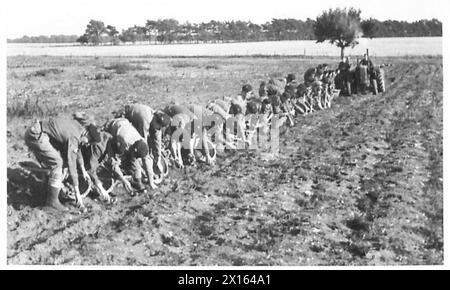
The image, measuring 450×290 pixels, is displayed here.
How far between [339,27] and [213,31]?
189 inches

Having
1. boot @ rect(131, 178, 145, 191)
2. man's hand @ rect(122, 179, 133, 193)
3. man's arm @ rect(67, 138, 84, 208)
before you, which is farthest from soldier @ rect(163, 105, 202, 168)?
man's arm @ rect(67, 138, 84, 208)

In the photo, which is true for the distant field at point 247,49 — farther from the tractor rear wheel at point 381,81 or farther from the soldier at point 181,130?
the soldier at point 181,130

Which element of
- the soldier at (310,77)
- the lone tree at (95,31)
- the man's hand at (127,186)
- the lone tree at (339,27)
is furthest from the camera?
the soldier at (310,77)

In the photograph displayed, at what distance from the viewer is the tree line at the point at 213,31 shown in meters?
13.1

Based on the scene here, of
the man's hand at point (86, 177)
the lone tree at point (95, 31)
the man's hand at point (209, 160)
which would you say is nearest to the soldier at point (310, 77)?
the lone tree at point (95, 31)

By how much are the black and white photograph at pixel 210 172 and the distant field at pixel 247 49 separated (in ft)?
0.73

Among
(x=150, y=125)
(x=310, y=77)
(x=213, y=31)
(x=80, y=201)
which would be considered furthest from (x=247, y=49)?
(x=80, y=201)

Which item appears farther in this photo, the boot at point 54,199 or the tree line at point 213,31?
the tree line at point 213,31

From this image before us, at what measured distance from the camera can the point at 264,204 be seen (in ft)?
32.5

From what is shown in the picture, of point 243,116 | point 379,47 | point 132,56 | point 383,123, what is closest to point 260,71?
point 379,47

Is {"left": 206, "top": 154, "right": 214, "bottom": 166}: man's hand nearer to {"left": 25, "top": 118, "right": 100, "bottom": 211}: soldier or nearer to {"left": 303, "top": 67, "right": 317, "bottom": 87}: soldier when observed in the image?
{"left": 25, "top": 118, "right": 100, "bottom": 211}: soldier

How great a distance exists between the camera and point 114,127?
997 centimetres

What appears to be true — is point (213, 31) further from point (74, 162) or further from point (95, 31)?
point (74, 162)

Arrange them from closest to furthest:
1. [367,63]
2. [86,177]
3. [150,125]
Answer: [86,177], [150,125], [367,63]
